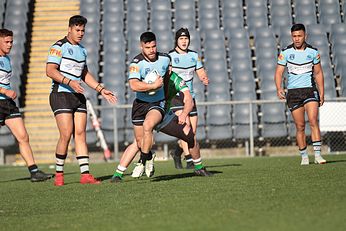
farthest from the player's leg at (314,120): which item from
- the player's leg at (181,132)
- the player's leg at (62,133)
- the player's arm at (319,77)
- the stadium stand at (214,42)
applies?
the stadium stand at (214,42)

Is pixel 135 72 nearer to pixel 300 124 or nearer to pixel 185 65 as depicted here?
pixel 185 65

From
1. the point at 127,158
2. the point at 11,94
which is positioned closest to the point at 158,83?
the point at 127,158

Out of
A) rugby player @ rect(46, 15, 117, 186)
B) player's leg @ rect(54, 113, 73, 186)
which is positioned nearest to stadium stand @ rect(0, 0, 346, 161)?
player's leg @ rect(54, 113, 73, 186)

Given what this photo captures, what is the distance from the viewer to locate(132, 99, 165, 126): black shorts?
10438 millimetres

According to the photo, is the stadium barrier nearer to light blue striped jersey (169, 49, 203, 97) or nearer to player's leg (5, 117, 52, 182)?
light blue striped jersey (169, 49, 203, 97)

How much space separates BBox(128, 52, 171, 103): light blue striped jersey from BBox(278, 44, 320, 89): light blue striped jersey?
10.9 ft

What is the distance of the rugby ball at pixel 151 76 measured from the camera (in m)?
10.2

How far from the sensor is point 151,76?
10.2m

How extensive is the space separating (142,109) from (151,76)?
588mm

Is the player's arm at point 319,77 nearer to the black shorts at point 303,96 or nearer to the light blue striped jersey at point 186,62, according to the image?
the black shorts at point 303,96

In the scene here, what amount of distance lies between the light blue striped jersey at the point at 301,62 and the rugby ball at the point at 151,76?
362 centimetres

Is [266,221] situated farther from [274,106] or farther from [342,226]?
[274,106]

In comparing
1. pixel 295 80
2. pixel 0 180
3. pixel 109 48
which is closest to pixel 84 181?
pixel 0 180

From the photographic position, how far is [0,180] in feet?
45.5
